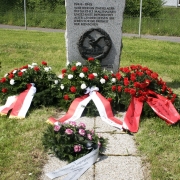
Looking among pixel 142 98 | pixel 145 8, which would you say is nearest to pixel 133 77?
pixel 142 98

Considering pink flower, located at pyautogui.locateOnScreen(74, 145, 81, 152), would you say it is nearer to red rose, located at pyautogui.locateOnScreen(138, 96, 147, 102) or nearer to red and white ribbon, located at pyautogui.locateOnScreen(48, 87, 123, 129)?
red and white ribbon, located at pyautogui.locateOnScreen(48, 87, 123, 129)

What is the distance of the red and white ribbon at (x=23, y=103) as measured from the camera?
4613 millimetres

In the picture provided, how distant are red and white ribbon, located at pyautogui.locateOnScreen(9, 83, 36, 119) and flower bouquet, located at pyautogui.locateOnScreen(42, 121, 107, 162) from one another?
3.77 feet

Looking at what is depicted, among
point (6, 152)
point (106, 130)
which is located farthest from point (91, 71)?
point (6, 152)

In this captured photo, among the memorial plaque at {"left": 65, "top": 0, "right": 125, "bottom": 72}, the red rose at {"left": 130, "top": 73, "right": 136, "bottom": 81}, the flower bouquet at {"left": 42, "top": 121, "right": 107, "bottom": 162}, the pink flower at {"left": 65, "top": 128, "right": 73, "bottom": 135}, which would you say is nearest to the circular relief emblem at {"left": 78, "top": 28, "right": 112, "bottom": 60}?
the memorial plaque at {"left": 65, "top": 0, "right": 125, "bottom": 72}

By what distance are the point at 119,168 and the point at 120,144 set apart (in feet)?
1.72

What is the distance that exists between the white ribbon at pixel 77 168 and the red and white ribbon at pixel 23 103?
1.53 m

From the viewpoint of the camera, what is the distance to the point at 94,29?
5516mm

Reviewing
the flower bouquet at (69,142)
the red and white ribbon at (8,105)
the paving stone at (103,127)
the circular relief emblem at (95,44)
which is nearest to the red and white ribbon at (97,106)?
the paving stone at (103,127)

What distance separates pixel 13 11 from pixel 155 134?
1660 centimetres

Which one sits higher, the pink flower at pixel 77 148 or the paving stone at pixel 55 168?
the pink flower at pixel 77 148

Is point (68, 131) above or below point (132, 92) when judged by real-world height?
below

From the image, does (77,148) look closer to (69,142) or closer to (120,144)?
(69,142)

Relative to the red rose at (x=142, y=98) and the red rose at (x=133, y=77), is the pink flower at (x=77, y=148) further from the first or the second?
the red rose at (x=133, y=77)
